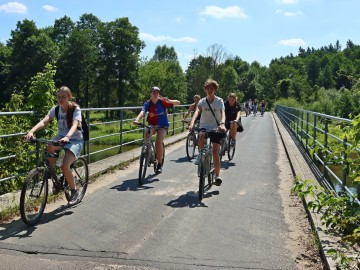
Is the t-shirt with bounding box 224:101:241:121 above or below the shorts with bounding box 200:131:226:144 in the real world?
above

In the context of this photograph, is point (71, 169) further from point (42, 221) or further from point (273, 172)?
point (273, 172)

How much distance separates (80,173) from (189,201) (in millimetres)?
1780

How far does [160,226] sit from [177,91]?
249ft

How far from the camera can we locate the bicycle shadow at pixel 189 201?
21.7ft

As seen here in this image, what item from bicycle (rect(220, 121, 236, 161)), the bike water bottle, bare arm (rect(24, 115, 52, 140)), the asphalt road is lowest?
the asphalt road

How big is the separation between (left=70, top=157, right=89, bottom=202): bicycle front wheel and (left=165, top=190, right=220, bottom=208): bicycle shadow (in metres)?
1.38

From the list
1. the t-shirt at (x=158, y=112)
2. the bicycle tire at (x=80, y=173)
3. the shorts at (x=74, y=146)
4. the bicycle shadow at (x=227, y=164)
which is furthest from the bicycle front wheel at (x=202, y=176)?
the bicycle shadow at (x=227, y=164)

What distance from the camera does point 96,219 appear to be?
5.77 metres

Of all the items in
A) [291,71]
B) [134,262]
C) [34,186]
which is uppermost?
[291,71]

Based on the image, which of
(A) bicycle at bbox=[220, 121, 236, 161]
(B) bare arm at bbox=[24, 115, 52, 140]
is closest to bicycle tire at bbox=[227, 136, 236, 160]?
(A) bicycle at bbox=[220, 121, 236, 161]

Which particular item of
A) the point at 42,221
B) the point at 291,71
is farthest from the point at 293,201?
the point at 291,71

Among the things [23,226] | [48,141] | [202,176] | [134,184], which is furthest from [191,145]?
[23,226]

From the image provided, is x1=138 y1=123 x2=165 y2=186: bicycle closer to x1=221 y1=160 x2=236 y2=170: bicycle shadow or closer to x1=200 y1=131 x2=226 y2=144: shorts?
x1=200 y1=131 x2=226 y2=144: shorts

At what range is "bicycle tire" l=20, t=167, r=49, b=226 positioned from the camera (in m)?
5.29
